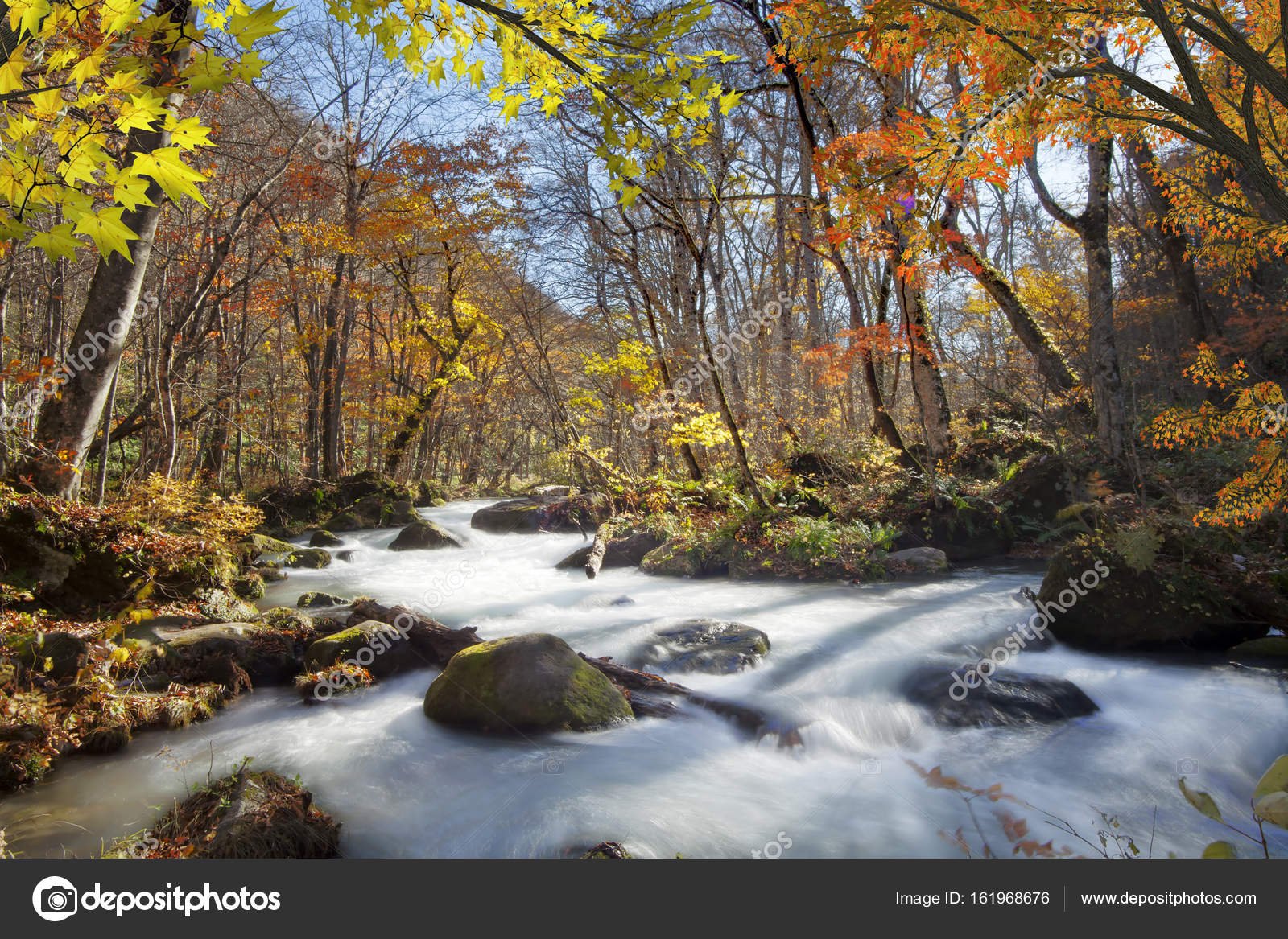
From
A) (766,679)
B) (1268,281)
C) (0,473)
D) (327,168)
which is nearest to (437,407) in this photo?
(327,168)

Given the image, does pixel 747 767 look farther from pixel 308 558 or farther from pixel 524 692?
pixel 308 558

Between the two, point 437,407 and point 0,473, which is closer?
point 0,473

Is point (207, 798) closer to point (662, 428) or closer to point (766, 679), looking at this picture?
point (766, 679)

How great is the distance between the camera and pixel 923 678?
5684 mm

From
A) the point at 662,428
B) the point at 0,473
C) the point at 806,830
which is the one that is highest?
the point at 662,428

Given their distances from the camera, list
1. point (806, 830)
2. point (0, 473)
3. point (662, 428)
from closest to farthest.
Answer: point (806, 830)
point (0, 473)
point (662, 428)

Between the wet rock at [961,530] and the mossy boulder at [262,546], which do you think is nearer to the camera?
the mossy boulder at [262,546]

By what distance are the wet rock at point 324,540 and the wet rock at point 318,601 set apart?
5158 mm

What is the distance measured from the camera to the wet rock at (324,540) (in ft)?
41.7

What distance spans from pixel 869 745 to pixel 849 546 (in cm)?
540

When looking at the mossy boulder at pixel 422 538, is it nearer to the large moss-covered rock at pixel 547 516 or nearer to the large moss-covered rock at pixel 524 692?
the large moss-covered rock at pixel 547 516

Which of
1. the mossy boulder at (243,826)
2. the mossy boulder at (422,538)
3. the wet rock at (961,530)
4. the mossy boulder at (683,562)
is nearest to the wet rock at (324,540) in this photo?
the mossy boulder at (422,538)
